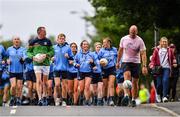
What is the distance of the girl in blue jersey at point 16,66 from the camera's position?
29.4m

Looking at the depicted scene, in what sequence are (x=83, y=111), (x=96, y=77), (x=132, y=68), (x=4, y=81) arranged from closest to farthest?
(x=83, y=111)
(x=132, y=68)
(x=96, y=77)
(x=4, y=81)

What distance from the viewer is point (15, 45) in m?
29.6

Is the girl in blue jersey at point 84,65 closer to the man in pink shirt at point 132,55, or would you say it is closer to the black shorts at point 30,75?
the black shorts at point 30,75

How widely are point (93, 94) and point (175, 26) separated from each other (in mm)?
5207

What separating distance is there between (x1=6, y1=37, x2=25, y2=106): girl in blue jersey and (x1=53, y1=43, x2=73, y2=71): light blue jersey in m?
1.14

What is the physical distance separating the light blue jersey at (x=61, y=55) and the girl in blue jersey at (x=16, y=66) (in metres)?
1.14

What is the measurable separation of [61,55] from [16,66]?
1508 mm

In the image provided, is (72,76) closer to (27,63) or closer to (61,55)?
(61,55)

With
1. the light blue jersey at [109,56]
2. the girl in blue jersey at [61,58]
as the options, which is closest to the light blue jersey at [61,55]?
the girl in blue jersey at [61,58]

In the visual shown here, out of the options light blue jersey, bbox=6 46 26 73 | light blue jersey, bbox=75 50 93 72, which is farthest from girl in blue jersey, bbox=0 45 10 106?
light blue jersey, bbox=75 50 93 72

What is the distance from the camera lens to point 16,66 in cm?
2953

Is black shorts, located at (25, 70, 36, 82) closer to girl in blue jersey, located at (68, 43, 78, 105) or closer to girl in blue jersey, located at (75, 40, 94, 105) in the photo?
girl in blue jersey, located at (68, 43, 78, 105)

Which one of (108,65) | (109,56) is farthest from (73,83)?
(109,56)

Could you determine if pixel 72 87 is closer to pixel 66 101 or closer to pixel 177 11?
pixel 66 101
